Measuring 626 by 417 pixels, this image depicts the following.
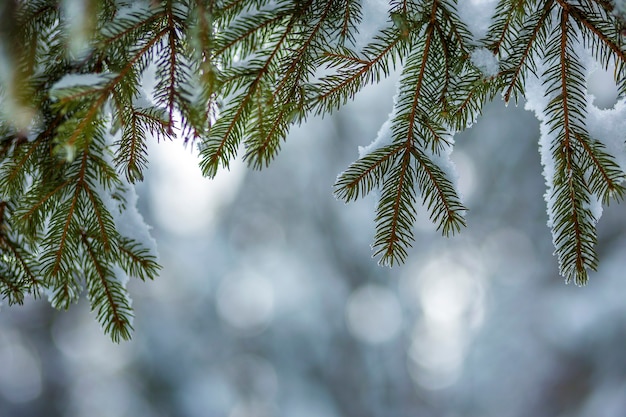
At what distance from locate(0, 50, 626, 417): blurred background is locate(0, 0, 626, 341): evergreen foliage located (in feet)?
21.1

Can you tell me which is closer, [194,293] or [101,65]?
[101,65]

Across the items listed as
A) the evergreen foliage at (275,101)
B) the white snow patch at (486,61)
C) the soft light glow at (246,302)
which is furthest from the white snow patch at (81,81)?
the soft light glow at (246,302)

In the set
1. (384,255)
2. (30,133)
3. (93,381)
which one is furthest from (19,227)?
(93,381)

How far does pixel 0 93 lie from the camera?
1.06 metres

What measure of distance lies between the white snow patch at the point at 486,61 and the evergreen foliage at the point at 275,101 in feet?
0.04

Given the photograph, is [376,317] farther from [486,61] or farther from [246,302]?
[486,61]

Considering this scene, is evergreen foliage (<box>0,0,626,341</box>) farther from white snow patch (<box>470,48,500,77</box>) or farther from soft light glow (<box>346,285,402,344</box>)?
soft light glow (<box>346,285,402,344</box>)

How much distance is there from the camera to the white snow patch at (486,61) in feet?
3.61

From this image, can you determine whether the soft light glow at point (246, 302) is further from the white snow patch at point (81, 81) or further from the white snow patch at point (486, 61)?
the white snow patch at point (81, 81)

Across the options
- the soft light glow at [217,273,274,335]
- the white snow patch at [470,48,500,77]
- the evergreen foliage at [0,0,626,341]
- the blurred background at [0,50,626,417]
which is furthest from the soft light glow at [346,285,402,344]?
the white snow patch at [470,48,500,77]

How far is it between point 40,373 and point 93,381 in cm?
95

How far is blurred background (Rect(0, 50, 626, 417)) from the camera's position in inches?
302

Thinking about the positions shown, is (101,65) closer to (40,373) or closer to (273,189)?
(273,189)

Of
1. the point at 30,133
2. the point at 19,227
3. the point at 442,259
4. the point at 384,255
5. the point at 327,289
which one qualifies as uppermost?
the point at 442,259
